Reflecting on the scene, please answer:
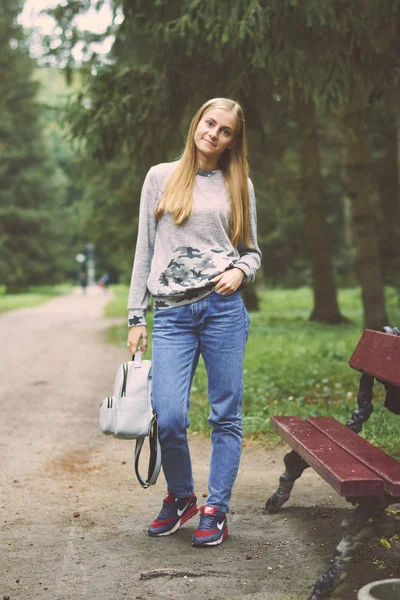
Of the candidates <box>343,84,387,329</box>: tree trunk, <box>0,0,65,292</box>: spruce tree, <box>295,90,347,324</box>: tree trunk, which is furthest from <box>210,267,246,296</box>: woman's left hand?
<box>0,0,65,292</box>: spruce tree

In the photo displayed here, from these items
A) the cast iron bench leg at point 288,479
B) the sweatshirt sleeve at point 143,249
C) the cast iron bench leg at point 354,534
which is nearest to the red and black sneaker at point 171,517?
the cast iron bench leg at point 288,479

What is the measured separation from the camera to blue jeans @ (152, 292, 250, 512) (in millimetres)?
4012

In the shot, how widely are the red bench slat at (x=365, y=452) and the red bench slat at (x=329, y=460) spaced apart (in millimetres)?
26

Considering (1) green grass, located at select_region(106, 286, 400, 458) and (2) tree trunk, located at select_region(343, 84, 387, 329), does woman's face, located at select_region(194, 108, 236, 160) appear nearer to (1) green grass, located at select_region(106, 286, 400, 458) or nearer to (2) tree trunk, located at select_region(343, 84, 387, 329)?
(1) green grass, located at select_region(106, 286, 400, 458)

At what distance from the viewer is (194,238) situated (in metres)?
4.02

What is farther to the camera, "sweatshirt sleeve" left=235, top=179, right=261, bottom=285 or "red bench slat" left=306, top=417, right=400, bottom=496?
"sweatshirt sleeve" left=235, top=179, right=261, bottom=285

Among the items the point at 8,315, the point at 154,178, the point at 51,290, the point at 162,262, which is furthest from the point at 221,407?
the point at 51,290

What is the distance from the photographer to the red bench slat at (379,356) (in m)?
4.25

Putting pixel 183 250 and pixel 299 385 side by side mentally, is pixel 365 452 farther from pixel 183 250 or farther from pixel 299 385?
pixel 299 385

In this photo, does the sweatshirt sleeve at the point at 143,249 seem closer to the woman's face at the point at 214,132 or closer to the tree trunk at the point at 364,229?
the woman's face at the point at 214,132

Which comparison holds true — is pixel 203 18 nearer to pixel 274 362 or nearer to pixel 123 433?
pixel 123 433

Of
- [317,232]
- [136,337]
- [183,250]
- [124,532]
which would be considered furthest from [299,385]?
[317,232]

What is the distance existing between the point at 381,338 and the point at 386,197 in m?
22.5

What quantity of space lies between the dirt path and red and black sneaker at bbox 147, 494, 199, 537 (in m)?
0.06
